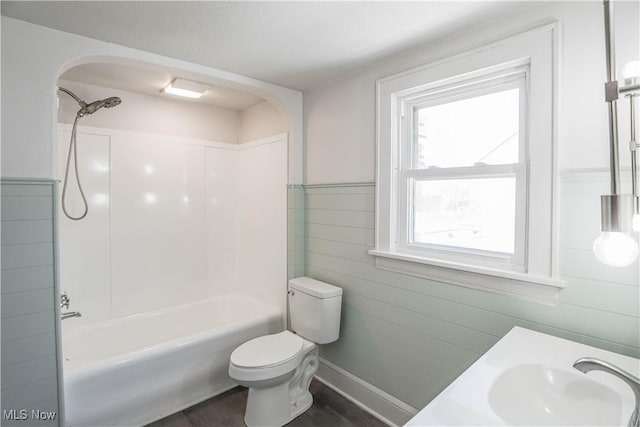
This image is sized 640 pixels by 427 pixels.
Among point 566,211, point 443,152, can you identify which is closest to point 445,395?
point 566,211

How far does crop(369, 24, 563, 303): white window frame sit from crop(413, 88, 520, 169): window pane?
0.16 feet

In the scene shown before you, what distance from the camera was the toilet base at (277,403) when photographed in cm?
211

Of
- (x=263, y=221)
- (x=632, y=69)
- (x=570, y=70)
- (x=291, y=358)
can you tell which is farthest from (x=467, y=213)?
(x=263, y=221)

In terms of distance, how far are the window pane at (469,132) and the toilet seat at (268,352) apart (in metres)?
1.42

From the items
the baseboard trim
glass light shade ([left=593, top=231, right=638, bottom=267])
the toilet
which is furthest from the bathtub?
glass light shade ([left=593, top=231, right=638, bottom=267])

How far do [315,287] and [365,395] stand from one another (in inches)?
31.3

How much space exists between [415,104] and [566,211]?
1040 millimetres

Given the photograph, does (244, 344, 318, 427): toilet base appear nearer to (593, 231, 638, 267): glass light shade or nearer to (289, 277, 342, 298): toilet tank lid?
(289, 277, 342, 298): toilet tank lid

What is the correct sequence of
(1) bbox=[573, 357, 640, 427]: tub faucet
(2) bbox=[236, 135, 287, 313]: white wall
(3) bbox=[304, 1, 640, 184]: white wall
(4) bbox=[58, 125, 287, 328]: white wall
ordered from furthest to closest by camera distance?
(2) bbox=[236, 135, 287, 313]: white wall, (4) bbox=[58, 125, 287, 328]: white wall, (3) bbox=[304, 1, 640, 184]: white wall, (1) bbox=[573, 357, 640, 427]: tub faucet

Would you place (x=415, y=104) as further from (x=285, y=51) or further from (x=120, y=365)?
(x=120, y=365)

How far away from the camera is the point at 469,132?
6.10 feet

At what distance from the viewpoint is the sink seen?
1.07 meters

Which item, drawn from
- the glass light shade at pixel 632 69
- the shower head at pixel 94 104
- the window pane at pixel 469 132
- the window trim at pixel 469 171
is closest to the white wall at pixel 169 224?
the shower head at pixel 94 104

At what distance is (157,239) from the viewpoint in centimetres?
306
